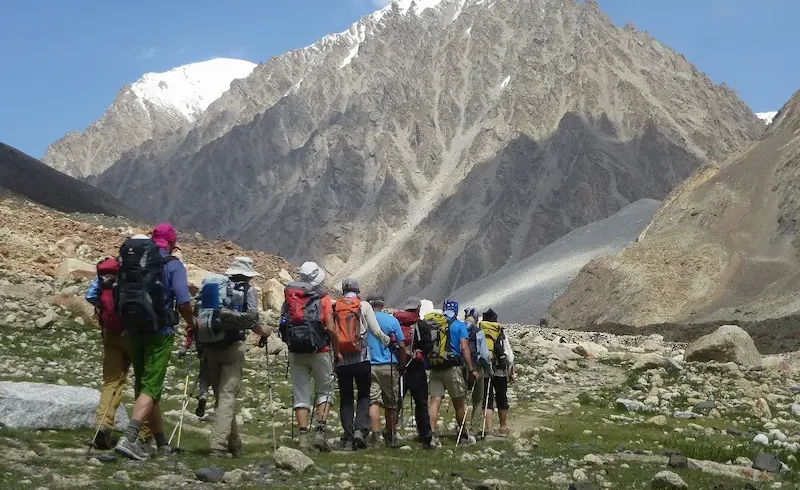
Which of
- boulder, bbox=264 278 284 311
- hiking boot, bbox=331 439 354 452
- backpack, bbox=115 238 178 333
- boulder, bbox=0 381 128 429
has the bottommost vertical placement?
hiking boot, bbox=331 439 354 452

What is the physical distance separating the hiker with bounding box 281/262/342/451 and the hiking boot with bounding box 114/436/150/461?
2.69m

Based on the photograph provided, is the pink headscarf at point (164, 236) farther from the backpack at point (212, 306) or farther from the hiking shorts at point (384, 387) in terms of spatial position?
the hiking shorts at point (384, 387)

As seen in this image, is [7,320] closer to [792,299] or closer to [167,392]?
[167,392]

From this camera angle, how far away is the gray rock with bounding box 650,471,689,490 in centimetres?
1038

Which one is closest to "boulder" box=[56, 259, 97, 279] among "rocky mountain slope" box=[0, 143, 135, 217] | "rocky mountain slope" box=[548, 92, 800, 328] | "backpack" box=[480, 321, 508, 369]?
"backpack" box=[480, 321, 508, 369]

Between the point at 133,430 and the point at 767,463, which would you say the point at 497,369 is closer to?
the point at 767,463

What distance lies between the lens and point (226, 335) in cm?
1102

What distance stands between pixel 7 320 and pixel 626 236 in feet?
383

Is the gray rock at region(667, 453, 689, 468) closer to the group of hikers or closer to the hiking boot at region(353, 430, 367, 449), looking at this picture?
the group of hikers

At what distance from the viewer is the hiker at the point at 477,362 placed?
15.1 m

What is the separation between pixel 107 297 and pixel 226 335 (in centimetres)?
152

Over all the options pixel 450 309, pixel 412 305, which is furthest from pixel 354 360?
pixel 450 309

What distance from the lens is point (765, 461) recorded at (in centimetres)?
1248

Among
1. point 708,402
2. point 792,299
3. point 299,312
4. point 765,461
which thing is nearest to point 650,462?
point 765,461
